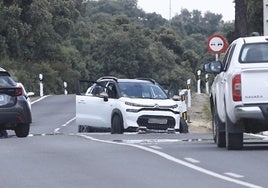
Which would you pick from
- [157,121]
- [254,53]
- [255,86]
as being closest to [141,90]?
[157,121]

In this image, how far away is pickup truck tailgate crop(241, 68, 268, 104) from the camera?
15.1 meters

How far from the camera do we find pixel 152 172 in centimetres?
1300

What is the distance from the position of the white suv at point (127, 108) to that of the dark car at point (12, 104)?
10.2 ft

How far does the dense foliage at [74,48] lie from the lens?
57.2 m

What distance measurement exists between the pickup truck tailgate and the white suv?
819 cm

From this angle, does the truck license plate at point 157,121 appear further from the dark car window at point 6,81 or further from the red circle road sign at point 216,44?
the red circle road sign at point 216,44

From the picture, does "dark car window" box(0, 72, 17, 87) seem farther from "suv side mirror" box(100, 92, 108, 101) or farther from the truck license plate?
the truck license plate

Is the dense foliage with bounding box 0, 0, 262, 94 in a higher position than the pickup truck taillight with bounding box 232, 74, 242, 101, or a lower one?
higher

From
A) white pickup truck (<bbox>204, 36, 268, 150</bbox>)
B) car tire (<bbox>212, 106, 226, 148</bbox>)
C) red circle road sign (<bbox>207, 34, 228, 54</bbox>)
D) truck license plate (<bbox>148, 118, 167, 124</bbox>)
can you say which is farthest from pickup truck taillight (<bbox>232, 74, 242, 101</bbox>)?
red circle road sign (<bbox>207, 34, 228, 54</bbox>)

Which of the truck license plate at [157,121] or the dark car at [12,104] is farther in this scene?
the truck license plate at [157,121]

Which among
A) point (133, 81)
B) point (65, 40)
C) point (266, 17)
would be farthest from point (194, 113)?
point (65, 40)

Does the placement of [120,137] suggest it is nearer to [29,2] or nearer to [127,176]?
[127,176]

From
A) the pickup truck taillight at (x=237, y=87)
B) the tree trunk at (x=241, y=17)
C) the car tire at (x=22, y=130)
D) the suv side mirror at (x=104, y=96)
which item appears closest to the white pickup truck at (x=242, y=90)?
the pickup truck taillight at (x=237, y=87)

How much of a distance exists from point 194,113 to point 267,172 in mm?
21929
